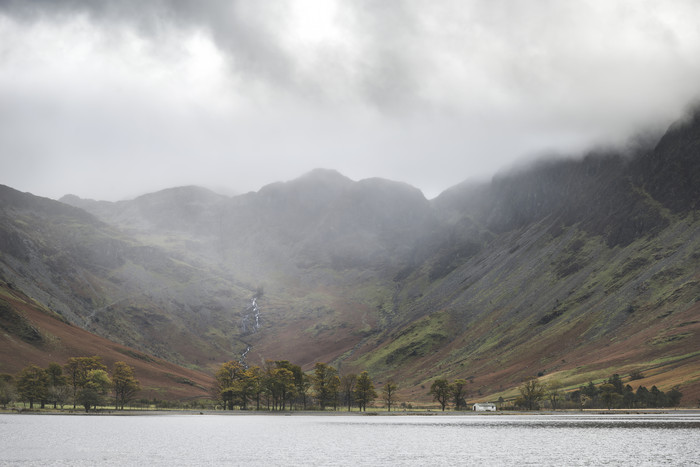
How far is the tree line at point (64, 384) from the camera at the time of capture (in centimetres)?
16412

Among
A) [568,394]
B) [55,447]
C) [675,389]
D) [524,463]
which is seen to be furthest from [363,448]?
[568,394]

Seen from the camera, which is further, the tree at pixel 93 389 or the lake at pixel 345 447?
the tree at pixel 93 389

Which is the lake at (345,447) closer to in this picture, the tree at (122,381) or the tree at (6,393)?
the tree at (6,393)

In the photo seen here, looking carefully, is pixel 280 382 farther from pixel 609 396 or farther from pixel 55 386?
pixel 609 396

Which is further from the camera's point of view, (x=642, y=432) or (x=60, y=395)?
(x=60, y=395)

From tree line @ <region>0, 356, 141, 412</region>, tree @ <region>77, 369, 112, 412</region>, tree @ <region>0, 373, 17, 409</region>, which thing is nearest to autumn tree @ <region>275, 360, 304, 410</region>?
tree line @ <region>0, 356, 141, 412</region>

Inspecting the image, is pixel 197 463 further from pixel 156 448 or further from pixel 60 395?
pixel 60 395

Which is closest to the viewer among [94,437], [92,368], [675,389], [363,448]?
[363,448]

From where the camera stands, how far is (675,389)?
513 feet

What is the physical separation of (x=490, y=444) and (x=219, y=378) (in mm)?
136068

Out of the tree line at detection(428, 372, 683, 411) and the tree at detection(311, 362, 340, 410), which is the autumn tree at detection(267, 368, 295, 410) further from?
the tree line at detection(428, 372, 683, 411)

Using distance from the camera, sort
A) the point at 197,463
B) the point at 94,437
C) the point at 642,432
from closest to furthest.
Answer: the point at 197,463
the point at 94,437
the point at 642,432

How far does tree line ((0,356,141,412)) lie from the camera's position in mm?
164125

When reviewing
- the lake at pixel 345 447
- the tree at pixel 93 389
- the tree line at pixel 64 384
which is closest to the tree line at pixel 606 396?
the lake at pixel 345 447
